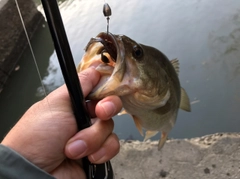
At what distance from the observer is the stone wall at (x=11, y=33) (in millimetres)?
5609

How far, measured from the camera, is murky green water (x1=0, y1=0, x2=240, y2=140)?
2.99m

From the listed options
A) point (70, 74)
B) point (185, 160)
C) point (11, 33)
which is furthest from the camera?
point (11, 33)

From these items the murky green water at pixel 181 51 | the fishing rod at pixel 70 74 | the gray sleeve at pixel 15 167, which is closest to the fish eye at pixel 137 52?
the fishing rod at pixel 70 74

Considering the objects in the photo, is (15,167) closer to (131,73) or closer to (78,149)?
(78,149)

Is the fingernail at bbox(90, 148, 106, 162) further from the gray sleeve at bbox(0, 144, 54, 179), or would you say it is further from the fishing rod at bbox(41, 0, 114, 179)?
the gray sleeve at bbox(0, 144, 54, 179)

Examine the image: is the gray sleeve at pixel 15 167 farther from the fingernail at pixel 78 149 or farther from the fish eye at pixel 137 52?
the fish eye at pixel 137 52

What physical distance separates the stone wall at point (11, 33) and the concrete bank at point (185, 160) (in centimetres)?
376

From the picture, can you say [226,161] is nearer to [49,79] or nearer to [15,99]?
[49,79]

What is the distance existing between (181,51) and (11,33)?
354 centimetres

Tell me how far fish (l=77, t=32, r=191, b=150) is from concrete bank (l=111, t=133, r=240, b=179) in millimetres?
948

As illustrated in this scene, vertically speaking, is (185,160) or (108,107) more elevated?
(108,107)

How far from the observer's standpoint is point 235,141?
224 cm

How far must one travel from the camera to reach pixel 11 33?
19.2ft

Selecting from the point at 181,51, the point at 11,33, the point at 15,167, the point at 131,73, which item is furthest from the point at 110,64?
the point at 11,33
